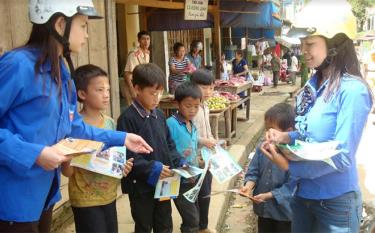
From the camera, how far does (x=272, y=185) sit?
3268 mm

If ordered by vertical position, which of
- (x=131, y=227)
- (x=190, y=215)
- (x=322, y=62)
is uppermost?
(x=322, y=62)

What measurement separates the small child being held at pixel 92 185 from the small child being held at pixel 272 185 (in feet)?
3.27

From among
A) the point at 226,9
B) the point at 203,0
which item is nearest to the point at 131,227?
the point at 203,0

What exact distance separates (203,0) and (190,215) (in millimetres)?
6590

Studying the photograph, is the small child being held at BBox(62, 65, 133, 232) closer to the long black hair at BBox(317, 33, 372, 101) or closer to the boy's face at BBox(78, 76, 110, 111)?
the boy's face at BBox(78, 76, 110, 111)

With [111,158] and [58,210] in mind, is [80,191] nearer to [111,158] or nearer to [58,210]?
[111,158]

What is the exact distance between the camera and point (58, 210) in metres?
3.95

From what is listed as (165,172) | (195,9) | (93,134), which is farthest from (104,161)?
(195,9)

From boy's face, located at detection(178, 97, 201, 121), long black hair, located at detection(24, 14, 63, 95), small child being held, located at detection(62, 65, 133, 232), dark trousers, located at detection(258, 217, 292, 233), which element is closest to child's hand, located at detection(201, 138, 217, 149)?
boy's face, located at detection(178, 97, 201, 121)

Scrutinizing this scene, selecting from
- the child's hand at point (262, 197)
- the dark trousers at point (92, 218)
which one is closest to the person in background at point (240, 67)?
the child's hand at point (262, 197)

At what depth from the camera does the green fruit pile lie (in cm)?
688

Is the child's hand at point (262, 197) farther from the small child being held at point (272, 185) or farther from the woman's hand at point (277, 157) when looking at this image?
the woman's hand at point (277, 157)

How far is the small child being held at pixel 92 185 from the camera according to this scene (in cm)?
274

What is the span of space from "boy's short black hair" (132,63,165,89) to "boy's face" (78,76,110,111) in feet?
0.95
